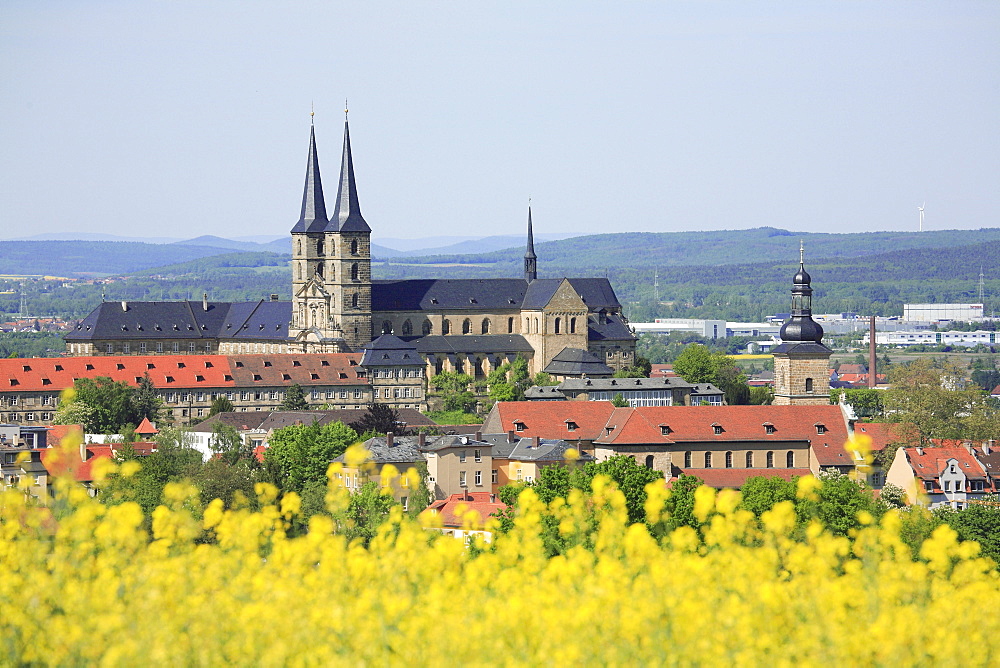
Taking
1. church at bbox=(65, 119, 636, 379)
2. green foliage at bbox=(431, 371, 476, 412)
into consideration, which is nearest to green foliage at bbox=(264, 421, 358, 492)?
green foliage at bbox=(431, 371, 476, 412)

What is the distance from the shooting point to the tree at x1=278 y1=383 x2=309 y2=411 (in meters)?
104

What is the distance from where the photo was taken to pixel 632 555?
26.7 metres

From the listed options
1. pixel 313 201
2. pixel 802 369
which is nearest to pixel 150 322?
pixel 313 201

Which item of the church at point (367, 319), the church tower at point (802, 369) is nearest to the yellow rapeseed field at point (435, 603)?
the church tower at point (802, 369)

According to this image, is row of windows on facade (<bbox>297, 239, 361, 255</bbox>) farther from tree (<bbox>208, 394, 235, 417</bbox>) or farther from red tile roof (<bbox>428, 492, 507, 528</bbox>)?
red tile roof (<bbox>428, 492, 507, 528</bbox>)

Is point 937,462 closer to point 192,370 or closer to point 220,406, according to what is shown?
point 220,406

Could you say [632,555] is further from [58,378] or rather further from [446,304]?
[446,304]

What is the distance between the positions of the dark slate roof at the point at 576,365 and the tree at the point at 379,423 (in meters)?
26.3

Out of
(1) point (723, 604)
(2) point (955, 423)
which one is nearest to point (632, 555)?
(1) point (723, 604)

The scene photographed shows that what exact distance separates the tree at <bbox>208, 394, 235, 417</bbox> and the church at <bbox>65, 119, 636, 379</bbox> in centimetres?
1136

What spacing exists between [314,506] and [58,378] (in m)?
48.9

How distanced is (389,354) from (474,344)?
1011 cm

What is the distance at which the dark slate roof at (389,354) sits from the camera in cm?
11194

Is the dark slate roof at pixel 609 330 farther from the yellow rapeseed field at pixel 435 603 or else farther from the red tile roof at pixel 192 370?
the yellow rapeseed field at pixel 435 603
